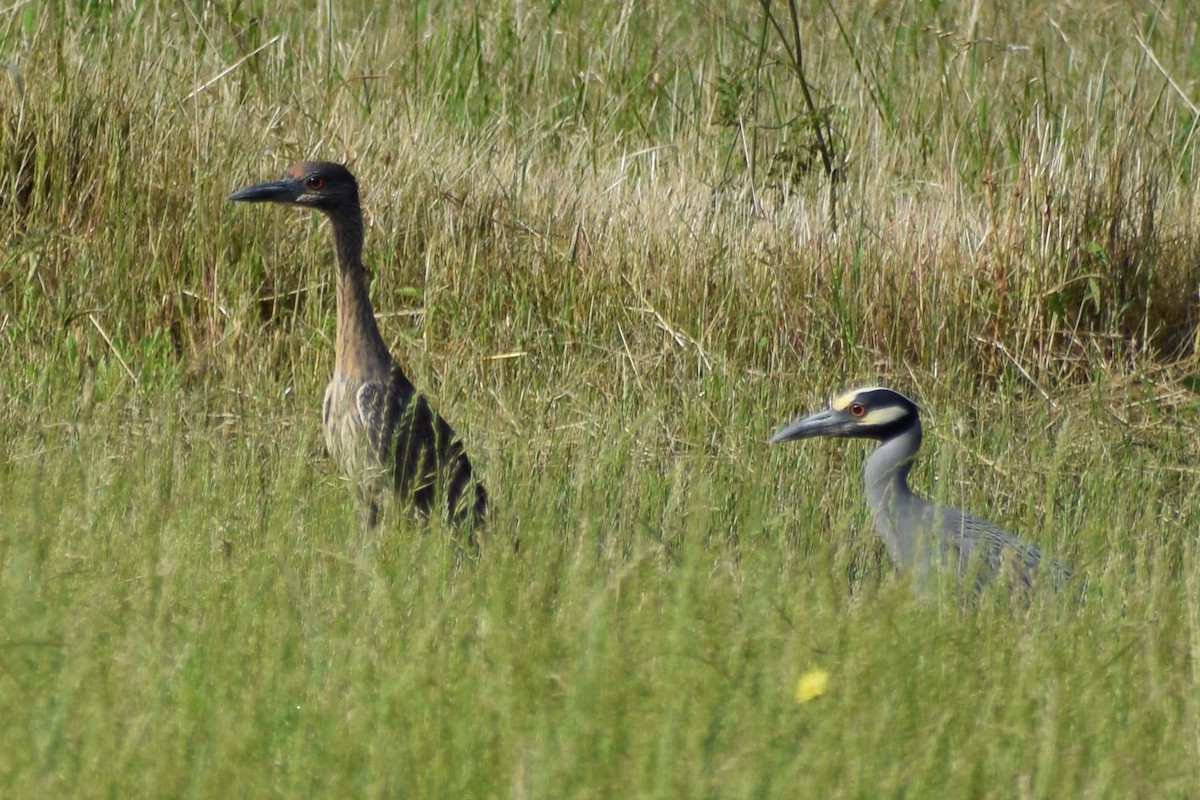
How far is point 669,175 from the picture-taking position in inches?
273

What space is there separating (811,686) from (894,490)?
6.38 feet

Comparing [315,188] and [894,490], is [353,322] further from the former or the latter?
[894,490]

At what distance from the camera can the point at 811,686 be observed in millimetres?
2939

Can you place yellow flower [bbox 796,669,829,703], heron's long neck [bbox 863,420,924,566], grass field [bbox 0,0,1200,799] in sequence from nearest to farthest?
grass field [bbox 0,0,1200,799] → yellow flower [bbox 796,669,829,703] → heron's long neck [bbox 863,420,924,566]

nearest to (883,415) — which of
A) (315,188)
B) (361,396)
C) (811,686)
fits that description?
(361,396)

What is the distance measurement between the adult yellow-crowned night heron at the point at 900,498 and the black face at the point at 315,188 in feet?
5.01

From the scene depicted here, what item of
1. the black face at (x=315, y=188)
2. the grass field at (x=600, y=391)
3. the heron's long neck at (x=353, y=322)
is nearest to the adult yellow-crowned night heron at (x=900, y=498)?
the grass field at (x=600, y=391)

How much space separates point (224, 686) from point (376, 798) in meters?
0.50

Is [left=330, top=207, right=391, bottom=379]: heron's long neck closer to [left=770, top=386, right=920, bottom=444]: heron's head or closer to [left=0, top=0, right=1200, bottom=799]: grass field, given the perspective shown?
[left=0, top=0, right=1200, bottom=799]: grass field

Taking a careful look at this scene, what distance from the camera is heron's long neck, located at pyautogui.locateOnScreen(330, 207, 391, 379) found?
200 inches

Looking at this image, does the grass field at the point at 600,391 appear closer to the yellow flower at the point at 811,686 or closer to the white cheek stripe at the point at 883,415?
the yellow flower at the point at 811,686

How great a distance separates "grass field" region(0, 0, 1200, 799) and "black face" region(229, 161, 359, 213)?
707 millimetres

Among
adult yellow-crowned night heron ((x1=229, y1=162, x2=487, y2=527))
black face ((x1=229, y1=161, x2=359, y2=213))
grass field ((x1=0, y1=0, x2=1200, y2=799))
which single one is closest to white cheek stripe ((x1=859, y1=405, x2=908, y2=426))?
grass field ((x1=0, y1=0, x2=1200, y2=799))

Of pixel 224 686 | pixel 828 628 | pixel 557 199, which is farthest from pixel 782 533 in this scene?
pixel 557 199
